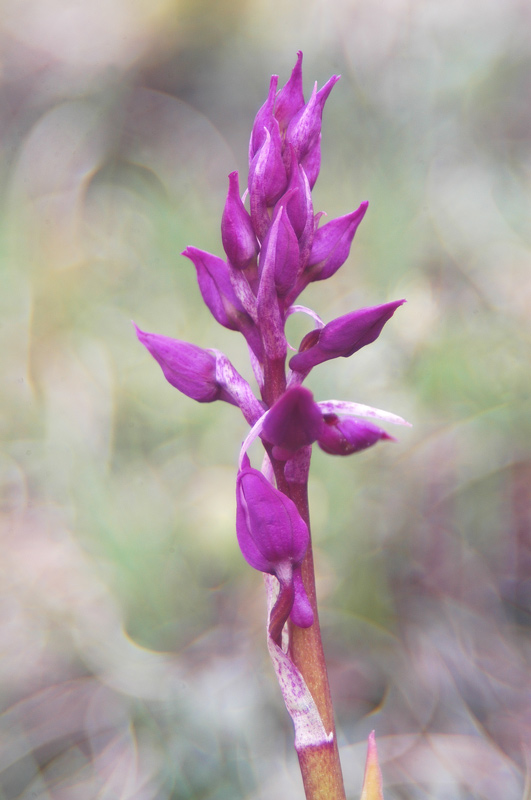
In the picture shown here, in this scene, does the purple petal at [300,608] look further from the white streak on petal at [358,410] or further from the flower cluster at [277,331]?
the white streak on petal at [358,410]

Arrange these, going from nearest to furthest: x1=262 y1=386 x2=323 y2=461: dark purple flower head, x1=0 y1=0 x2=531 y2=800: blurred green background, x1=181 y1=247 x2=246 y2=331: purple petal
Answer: x1=262 y1=386 x2=323 y2=461: dark purple flower head < x1=181 y1=247 x2=246 y2=331: purple petal < x1=0 y1=0 x2=531 y2=800: blurred green background

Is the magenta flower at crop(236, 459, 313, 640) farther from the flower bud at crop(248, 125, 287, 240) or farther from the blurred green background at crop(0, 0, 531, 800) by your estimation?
the blurred green background at crop(0, 0, 531, 800)

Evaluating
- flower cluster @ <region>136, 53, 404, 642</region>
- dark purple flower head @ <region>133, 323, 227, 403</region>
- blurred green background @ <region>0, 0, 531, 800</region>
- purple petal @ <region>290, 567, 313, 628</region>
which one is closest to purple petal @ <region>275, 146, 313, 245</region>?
flower cluster @ <region>136, 53, 404, 642</region>

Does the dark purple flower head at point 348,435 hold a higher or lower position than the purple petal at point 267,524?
higher

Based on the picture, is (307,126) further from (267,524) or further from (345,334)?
(267,524)

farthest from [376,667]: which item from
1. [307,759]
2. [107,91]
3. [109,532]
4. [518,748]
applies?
[107,91]

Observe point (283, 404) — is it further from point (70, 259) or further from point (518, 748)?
point (70, 259)

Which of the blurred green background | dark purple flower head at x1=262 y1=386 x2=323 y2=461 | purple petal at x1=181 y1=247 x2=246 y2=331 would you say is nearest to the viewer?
dark purple flower head at x1=262 y1=386 x2=323 y2=461

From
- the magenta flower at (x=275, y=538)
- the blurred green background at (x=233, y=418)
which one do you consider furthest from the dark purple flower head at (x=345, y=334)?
the blurred green background at (x=233, y=418)

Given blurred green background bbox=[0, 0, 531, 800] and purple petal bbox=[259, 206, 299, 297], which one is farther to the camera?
blurred green background bbox=[0, 0, 531, 800]
